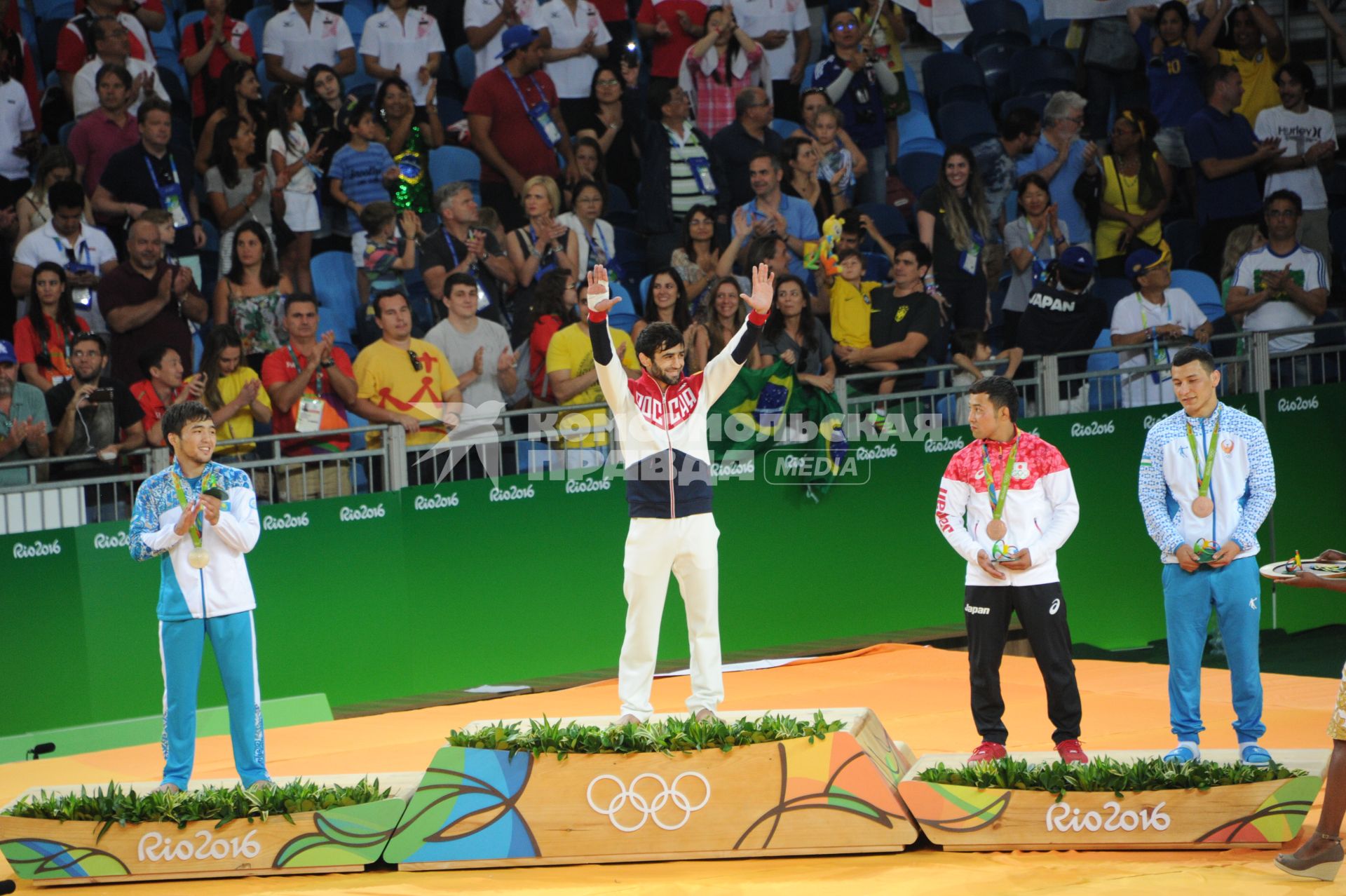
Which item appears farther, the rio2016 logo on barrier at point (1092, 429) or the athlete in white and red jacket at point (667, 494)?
the rio2016 logo on barrier at point (1092, 429)

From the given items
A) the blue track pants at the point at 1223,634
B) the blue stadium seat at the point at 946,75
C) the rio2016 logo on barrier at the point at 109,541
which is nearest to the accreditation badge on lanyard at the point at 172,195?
the rio2016 logo on barrier at the point at 109,541

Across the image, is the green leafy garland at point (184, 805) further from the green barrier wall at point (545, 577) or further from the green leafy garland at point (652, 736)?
the green barrier wall at point (545, 577)

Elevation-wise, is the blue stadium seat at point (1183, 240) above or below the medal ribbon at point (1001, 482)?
above

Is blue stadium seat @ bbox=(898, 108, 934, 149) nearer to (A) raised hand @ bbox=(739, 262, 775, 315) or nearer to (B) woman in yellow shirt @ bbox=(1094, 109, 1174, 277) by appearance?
(B) woman in yellow shirt @ bbox=(1094, 109, 1174, 277)

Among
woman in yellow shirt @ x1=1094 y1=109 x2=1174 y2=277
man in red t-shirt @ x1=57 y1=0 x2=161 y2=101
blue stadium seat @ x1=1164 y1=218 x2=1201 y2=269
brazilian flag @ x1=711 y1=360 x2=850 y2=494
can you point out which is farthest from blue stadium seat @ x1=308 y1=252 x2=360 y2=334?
blue stadium seat @ x1=1164 y1=218 x2=1201 y2=269

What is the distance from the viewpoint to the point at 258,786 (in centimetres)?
652

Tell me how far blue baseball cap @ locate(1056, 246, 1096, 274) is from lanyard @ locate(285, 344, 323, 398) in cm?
604

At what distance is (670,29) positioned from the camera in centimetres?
1325

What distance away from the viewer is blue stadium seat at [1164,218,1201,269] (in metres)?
13.9

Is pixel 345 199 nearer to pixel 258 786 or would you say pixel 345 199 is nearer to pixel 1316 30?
pixel 258 786

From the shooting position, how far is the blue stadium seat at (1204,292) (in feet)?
43.2

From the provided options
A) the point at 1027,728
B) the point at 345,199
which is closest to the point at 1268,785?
the point at 1027,728

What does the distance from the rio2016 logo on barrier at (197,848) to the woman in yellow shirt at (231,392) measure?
3.95 meters

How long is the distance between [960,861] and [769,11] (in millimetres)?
9461
